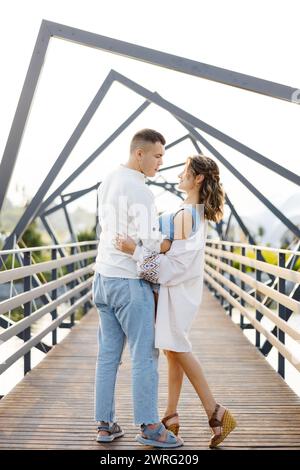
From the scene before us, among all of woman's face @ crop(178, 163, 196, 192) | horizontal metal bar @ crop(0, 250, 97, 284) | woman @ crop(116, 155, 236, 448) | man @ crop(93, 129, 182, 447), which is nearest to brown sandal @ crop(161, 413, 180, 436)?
woman @ crop(116, 155, 236, 448)

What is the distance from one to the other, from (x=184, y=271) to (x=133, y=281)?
0.27 meters

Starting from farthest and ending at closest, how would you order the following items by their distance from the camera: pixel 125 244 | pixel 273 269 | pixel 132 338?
pixel 273 269 < pixel 132 338 < pixel 125 244

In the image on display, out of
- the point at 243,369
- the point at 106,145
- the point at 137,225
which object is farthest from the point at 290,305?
the point at 106,145

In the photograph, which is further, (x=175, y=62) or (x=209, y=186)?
(x=175, y=62)

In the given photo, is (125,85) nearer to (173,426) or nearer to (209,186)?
(209,186)

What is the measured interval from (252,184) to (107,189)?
16.6 ft

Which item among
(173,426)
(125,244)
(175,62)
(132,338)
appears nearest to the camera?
(125,244)

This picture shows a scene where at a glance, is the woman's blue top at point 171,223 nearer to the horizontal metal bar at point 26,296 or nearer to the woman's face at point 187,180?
the woman's face at point 187,180

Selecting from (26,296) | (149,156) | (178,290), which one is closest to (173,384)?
(178,290)

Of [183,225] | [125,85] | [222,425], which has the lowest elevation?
[222,425]

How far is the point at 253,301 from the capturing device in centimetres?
677

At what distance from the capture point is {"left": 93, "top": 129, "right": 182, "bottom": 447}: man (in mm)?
3490

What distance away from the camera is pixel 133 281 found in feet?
11.6
